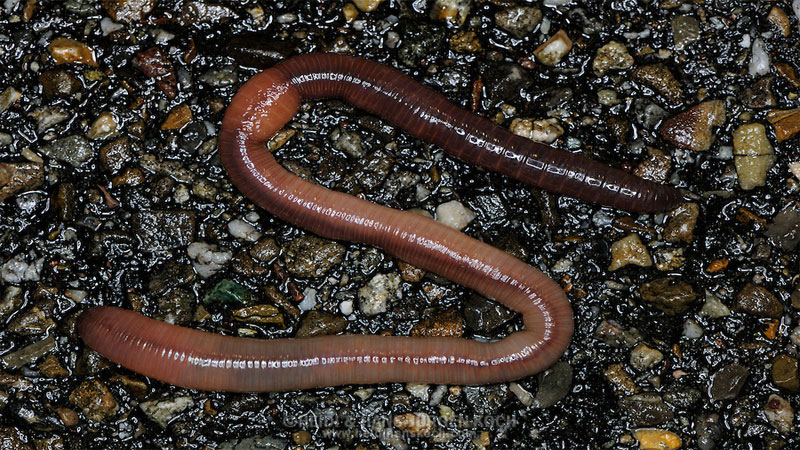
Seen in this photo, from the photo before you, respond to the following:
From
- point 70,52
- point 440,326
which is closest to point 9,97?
point 70,52

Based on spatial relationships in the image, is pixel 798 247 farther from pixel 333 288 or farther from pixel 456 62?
pixel 333 288

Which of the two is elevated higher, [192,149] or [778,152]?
[778,152]

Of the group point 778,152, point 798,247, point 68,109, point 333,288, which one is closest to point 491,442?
point 333,288

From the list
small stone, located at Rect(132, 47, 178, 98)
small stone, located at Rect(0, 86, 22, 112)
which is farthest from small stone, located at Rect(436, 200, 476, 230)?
small stone, located at Rect(0, 86, 22, 112)

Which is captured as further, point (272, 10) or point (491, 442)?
point (272, 10)

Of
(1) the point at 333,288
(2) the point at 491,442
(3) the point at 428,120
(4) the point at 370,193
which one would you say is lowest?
(2) the point at 491,442

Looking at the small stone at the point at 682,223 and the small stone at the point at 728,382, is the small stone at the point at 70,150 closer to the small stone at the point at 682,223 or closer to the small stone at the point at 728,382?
the small stone at the point at 682,223

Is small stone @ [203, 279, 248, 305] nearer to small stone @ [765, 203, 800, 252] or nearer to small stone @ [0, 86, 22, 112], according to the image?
small stone @ [0, 86, 22, 112]
